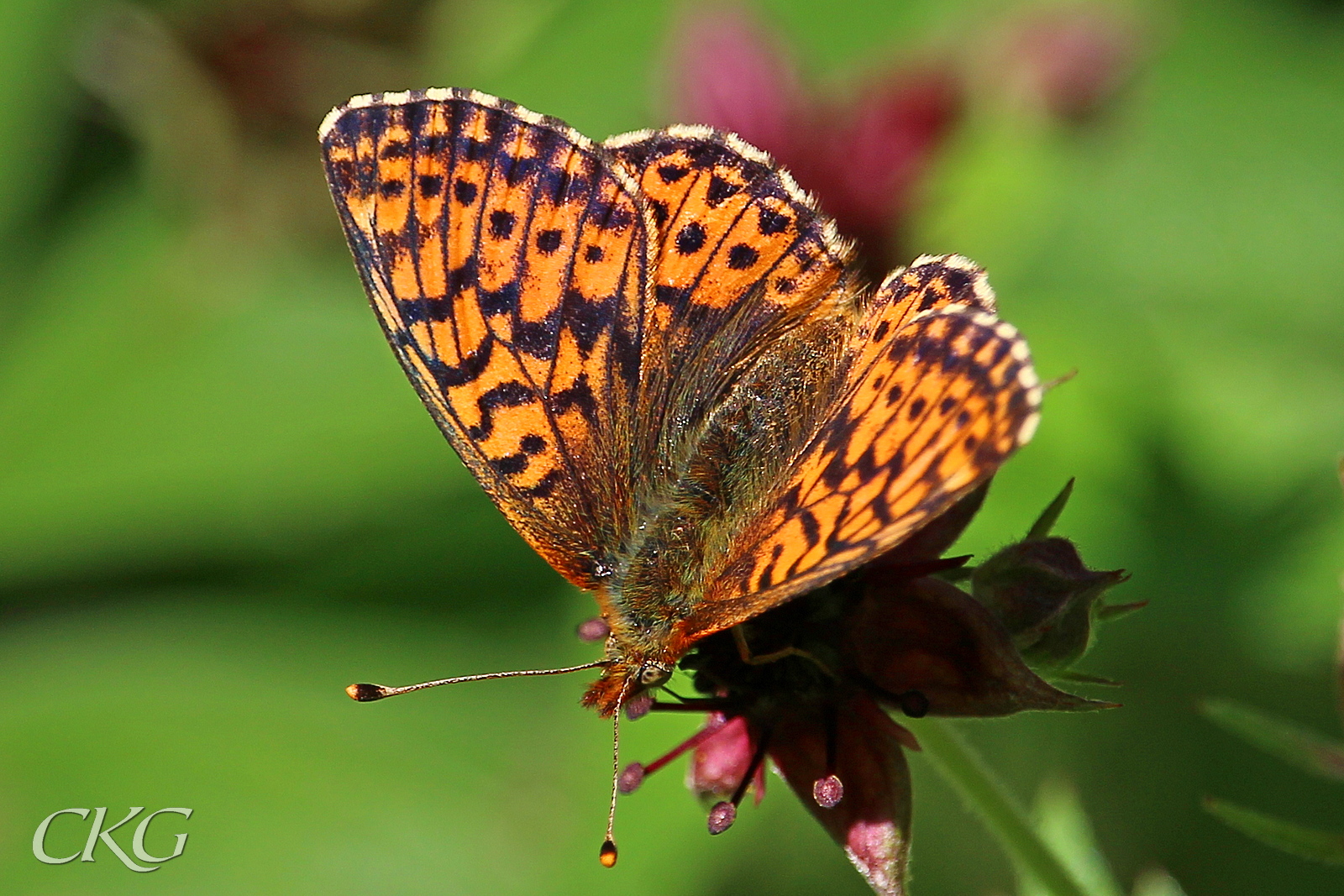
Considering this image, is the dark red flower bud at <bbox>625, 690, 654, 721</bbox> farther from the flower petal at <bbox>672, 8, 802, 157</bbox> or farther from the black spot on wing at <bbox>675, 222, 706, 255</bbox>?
the flower petal at <bbox>672, 8, 802, 157</bbox>

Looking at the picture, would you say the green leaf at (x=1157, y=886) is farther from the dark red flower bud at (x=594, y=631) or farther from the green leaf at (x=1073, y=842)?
the dark red flower bud at (x=594, y=631)

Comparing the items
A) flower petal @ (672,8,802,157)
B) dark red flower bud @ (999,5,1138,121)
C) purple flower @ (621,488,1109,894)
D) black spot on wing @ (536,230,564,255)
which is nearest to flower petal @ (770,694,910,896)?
purple flower @ (621,488,1109,894)

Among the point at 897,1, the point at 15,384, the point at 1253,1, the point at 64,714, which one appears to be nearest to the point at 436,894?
the point at 64,714

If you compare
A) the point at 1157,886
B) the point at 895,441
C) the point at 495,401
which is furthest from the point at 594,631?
the point at 1157,886

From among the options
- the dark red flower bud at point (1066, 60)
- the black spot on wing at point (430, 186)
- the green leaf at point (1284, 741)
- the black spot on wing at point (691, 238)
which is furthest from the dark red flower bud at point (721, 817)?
the dark red flower bud at point (1066, 60)

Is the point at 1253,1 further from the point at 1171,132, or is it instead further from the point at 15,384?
the point at 15,384

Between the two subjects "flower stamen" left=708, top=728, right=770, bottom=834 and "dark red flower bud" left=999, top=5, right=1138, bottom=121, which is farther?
"dark red flower bud" left=999, top=5, right=1138, bottom=121

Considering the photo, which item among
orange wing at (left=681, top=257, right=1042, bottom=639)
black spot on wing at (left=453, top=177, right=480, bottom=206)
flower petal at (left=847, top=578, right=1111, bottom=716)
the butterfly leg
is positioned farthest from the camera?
black spot on wing at (left=453, top=177, right=480, bottom=206)
